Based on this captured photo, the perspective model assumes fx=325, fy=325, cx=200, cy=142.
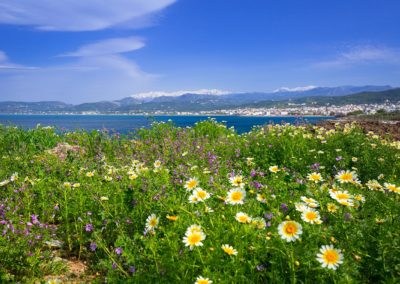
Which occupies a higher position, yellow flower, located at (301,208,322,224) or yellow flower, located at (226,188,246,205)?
yellow flower, located at (226,188,246,205)

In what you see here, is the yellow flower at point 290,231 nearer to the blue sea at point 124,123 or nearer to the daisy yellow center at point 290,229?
the daisy yellow center at point 290,229

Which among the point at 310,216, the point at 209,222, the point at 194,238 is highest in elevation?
the point at 310,216

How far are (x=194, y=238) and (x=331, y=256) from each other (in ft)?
3.06

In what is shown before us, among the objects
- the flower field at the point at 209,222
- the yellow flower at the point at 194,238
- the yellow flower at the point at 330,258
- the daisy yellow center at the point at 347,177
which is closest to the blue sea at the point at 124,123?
the flower field at the point at 209,222

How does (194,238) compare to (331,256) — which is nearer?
(331,256)

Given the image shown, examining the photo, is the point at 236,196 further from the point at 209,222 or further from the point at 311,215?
the point at 311,215

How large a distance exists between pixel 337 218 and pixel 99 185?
136 inches

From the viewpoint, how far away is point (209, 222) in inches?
120

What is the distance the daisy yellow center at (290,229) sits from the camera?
2104 millimetres

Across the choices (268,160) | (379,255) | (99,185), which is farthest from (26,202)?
(268,160)

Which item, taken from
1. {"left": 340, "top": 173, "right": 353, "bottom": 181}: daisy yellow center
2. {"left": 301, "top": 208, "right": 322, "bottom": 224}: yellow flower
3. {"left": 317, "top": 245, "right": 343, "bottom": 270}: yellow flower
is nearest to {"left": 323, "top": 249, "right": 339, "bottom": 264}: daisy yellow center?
{"left": 317, "top": 245, "right": 343, "bottom": 270}: yellow flower

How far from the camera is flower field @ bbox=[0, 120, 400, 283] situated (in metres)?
2.42

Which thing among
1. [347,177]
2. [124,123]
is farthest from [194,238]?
[124,123]

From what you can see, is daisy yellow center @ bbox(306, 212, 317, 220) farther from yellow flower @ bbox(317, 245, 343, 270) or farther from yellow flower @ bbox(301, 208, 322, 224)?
yellow flower @ bbox(317, 245, 343, 270)
